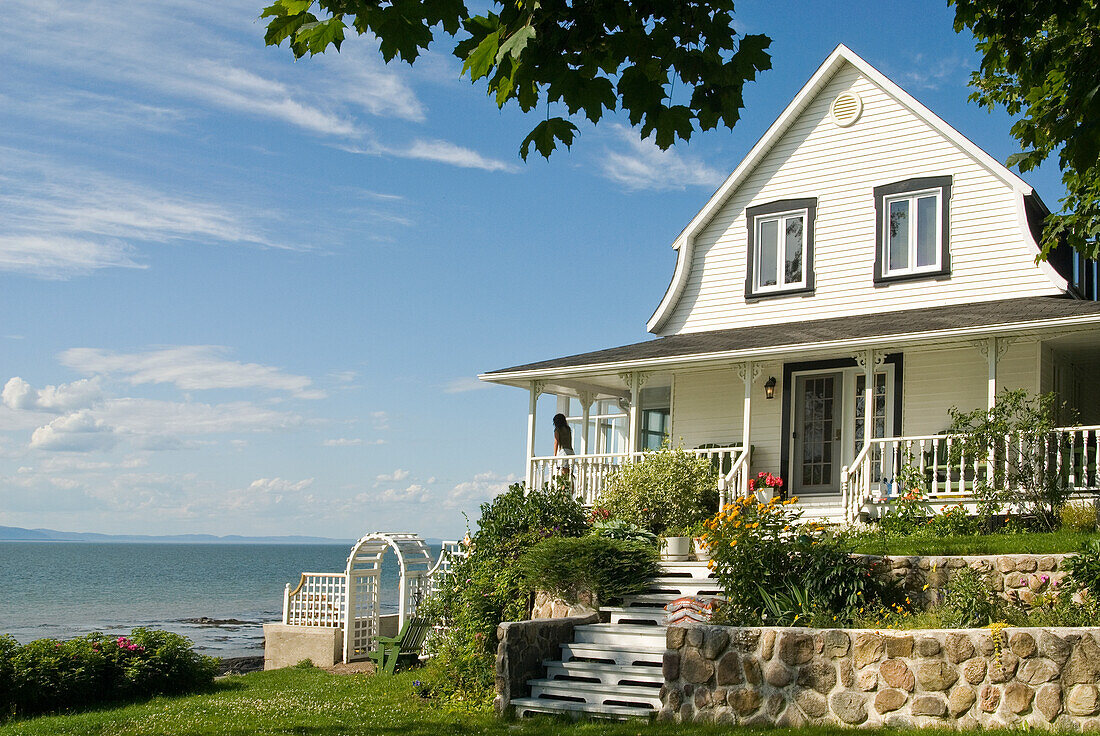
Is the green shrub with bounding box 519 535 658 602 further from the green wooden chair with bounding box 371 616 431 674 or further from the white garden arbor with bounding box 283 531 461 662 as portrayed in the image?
the white garden arbor with bounding box 283 531 461 662

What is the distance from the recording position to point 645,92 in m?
5.84

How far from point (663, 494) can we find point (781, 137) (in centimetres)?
760

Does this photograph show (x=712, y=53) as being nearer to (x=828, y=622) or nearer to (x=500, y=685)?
(x=828, y=622)

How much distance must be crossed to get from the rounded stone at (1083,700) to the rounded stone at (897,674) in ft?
3.89

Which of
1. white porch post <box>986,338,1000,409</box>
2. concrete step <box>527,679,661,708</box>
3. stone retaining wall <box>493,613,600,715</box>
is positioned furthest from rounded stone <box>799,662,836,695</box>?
white porch post <box>986,338,1000,409</box>

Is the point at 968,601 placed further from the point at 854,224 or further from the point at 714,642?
the point at 854,224

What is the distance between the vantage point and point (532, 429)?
62.5 ft

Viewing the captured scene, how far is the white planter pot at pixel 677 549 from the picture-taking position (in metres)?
14.2

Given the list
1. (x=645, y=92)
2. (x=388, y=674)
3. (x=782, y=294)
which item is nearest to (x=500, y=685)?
(x=388, y=674)

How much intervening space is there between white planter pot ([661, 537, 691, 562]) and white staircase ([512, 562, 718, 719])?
1.34m

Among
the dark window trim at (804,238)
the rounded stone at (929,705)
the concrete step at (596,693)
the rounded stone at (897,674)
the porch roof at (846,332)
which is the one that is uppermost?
the dark window trim at (804,238)

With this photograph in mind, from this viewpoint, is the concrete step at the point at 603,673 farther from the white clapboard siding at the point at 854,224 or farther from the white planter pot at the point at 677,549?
the white clapboard siding at the point at 854,224

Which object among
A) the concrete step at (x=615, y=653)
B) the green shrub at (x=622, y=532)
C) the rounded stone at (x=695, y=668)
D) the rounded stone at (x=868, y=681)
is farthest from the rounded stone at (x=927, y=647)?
the green shrub at (x=622, y=532)

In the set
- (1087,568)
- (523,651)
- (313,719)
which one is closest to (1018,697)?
(1087,568)
